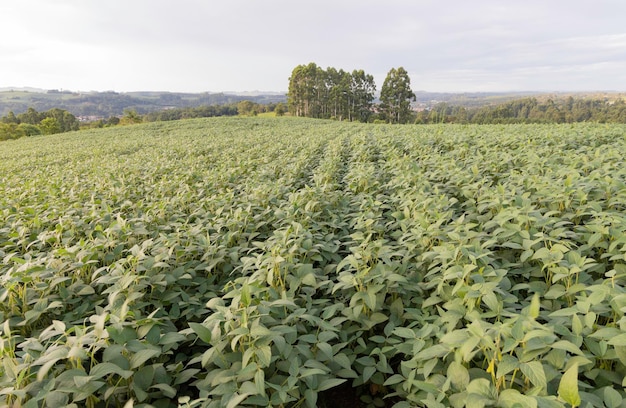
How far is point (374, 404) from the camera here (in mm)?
2111

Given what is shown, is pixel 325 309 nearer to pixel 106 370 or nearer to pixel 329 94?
pixel 106 370

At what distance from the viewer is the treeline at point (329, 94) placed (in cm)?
6594

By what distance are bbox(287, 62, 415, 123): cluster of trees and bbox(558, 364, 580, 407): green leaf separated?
6366 centimetres

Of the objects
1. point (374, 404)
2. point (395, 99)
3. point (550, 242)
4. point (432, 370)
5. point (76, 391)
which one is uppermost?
point (395, 99)

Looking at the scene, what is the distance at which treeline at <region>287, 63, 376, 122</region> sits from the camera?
2596 inches

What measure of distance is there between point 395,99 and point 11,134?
2521 inches

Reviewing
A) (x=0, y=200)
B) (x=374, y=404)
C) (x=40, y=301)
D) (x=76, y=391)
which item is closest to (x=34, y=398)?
(x=76, y=391)

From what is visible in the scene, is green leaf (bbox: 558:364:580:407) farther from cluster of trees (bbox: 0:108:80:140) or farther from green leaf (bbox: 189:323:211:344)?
cluster of trees (bbox: 0:108:80:140)

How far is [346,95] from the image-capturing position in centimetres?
6719

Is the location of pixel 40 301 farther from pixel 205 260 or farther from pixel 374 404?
pixel 374 404

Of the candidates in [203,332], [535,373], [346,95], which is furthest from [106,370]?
[346,95]

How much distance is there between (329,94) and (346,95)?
11.8ft

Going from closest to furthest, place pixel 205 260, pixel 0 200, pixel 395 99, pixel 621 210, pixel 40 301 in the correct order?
pixel 40 301 → pixel 205 260 → pixel 621 210 → pixel 0 200 → pixel 395 99

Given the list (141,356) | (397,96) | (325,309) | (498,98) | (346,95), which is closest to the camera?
(141,356)
